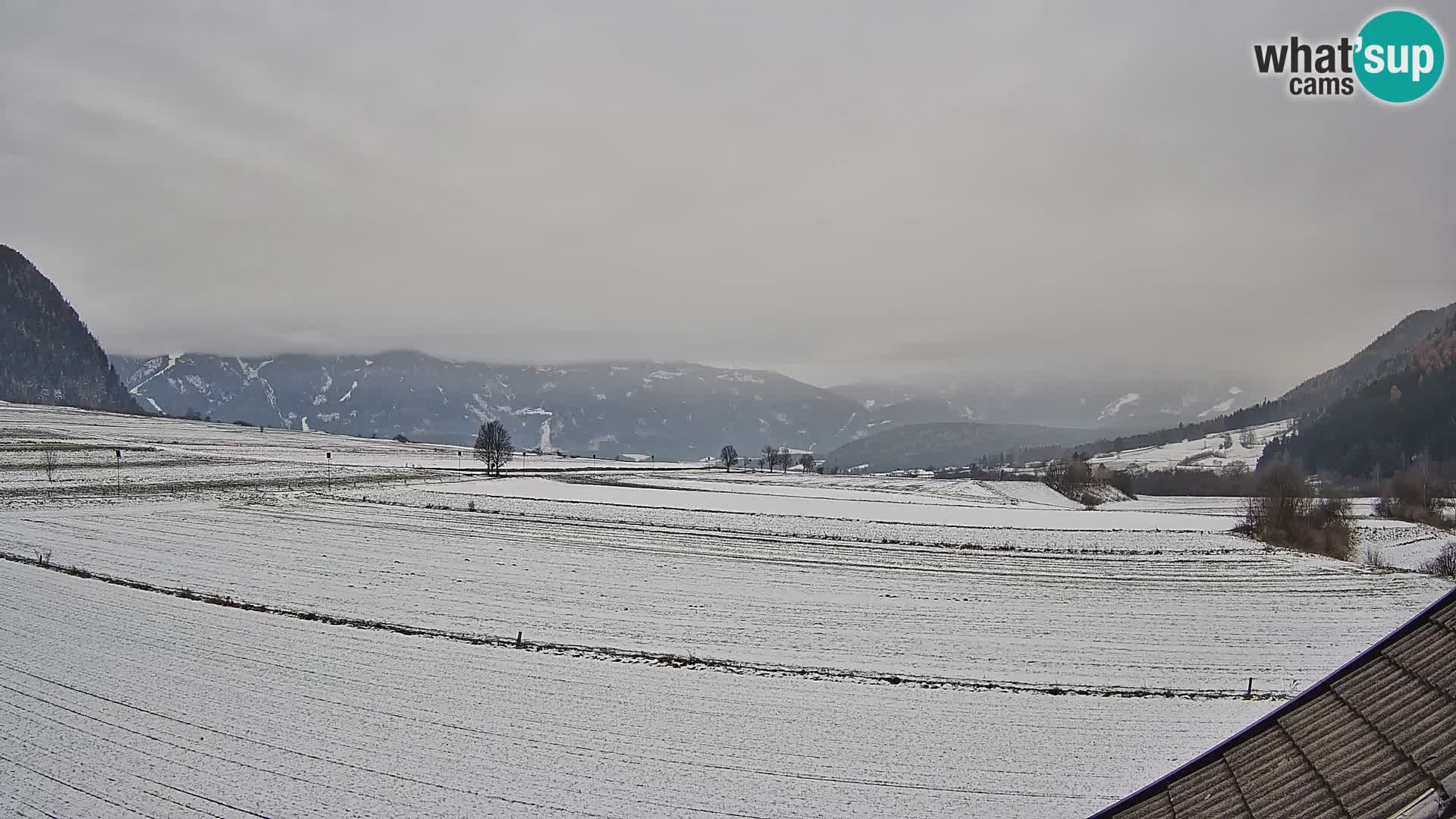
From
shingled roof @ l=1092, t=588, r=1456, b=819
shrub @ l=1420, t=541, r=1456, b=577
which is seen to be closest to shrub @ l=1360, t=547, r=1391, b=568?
shrub @ l=1420, t=541, r=1456, b=577

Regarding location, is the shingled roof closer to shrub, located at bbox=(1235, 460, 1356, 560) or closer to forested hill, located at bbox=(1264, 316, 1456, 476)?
shrub, located at bbox=(1235, 460, 1356, 560)

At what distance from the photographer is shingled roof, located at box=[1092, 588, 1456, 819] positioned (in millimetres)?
4145

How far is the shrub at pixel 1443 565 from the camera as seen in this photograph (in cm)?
4303

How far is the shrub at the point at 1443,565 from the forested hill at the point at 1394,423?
13269 cm

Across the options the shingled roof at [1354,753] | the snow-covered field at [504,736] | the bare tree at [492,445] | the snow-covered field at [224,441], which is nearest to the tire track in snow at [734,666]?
the snow-covered field at [504,736]

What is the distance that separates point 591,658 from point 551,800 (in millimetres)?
8529

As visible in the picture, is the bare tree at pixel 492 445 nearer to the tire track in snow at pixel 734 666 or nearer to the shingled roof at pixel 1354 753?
the tire track in snow at pixel 734 666

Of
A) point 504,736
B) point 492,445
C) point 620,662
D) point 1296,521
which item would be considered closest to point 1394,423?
point 1296,521

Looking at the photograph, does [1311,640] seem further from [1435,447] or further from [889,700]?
[1435,447]

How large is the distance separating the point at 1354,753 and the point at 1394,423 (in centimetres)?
21940

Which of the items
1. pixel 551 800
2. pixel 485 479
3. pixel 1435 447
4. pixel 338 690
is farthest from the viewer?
pixel 1435 447

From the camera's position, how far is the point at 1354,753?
15.4 ft

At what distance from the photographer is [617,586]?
107 ft

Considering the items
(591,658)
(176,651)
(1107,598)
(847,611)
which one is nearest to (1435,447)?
(1107,598)
